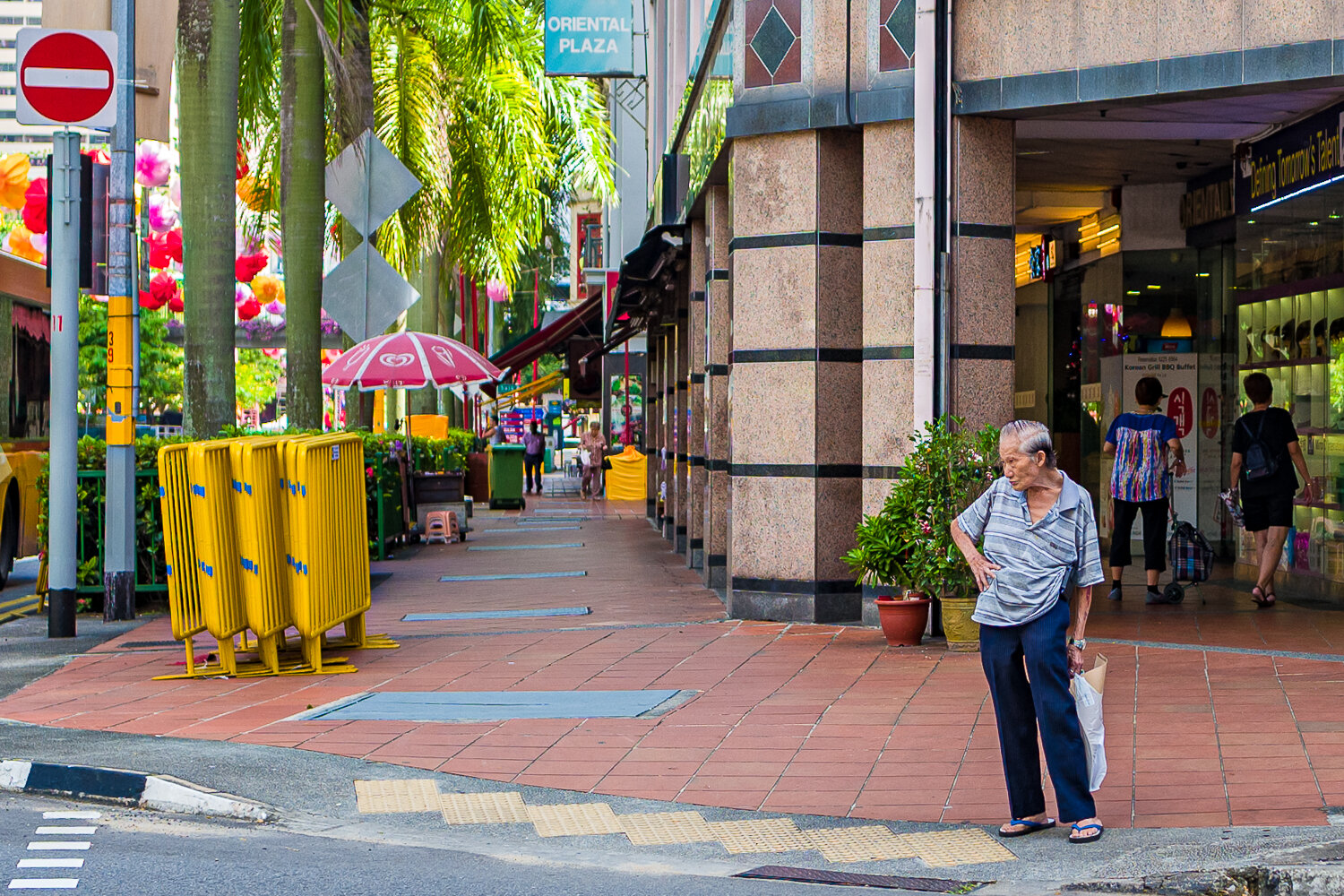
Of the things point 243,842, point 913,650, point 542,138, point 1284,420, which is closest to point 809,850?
point 243,842

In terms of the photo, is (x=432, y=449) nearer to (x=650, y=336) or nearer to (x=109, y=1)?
(x=650, y=336)

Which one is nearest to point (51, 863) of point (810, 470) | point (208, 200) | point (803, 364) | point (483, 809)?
point (483, 809)

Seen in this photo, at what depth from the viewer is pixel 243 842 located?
593 centimetres

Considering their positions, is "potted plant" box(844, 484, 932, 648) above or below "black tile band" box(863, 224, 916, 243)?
below

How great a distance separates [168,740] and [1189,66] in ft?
23.6

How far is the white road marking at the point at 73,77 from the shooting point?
11094mm

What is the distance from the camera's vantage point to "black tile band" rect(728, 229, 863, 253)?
11469mm

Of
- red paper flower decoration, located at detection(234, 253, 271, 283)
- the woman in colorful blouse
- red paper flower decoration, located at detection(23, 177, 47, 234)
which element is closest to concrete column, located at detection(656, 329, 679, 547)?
red paper flower decoration, located at detection(234, 253, 271, 283)

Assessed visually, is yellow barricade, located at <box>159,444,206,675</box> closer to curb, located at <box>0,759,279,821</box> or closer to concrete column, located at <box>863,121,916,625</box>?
curb, located at <box>0,759,279,821</box>

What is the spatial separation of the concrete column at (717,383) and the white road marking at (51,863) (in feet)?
27.9

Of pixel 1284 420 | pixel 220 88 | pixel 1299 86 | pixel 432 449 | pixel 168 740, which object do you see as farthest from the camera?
pixel 432 449

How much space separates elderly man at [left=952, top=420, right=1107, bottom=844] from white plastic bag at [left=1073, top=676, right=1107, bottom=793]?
33 mm

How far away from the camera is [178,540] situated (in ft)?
31.0

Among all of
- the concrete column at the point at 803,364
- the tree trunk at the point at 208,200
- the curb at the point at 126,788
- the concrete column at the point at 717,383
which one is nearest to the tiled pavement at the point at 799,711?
the concrete column at the point at 803,364
